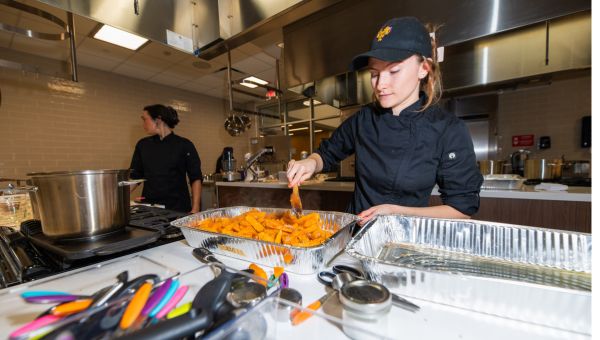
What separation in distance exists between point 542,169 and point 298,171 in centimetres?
321

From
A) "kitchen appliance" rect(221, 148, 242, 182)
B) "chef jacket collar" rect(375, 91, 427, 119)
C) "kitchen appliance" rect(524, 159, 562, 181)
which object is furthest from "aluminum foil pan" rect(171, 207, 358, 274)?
"kitchen appliance" rect(524, 159, 562, 181)

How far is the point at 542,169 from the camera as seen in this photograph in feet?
8.95

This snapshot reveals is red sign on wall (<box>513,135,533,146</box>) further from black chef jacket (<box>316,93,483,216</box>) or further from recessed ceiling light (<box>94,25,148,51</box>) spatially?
recessed ceiling light (<box>94,25,148,51</box>)

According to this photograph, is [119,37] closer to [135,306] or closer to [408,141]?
[408,141]

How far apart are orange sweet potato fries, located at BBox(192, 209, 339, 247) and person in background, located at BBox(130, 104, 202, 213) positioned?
1.53m

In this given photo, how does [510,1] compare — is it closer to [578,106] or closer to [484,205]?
[484,205]

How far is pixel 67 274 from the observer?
588mm

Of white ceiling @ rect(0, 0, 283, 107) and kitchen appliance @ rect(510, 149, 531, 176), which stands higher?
white ceiling @ rect(0, 0, 283, 107)

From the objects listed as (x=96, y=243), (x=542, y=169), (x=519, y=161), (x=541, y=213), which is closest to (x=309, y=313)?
(x=96, y=243)

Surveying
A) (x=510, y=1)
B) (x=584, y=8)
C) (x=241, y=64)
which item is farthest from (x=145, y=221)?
(x=241, y=64)

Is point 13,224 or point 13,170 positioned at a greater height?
point 13,170

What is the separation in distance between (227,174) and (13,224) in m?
2.17

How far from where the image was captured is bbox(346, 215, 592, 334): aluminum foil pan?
16.4 inches

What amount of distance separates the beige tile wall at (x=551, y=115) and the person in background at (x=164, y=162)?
4.10 m
